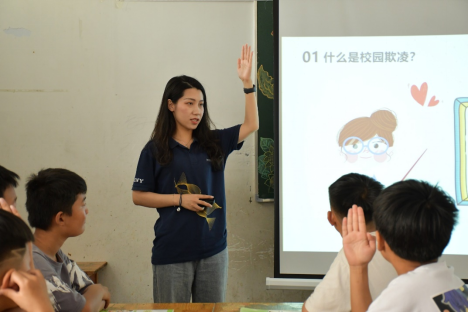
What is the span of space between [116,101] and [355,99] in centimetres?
157

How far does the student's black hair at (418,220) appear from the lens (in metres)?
1.02

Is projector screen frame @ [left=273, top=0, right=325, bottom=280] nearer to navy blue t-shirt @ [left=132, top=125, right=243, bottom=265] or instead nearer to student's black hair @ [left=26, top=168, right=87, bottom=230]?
navy blue t-shirt @ [left=132, top=125, right=243, bottom=265]

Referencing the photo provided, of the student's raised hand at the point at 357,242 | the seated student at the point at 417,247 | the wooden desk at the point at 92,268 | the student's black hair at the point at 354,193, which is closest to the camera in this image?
the seated student at the point at 417,247

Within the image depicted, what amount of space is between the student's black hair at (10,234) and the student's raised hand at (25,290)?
0.06m

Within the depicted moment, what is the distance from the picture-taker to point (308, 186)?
2.42m

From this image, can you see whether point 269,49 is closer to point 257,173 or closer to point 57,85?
point 257,173

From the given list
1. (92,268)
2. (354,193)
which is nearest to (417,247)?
(354,193)

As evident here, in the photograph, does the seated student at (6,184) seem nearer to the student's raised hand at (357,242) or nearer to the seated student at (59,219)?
the seated student at (59,219)

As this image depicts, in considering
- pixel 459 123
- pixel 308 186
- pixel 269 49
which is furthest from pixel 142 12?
pixel 459 123

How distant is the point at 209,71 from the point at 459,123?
5.13ft

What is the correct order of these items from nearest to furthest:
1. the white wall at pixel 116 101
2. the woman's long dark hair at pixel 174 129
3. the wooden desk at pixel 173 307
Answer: the wooden desk at pixel 173 307 < the woman's long dark hair at pixel 174 129 < the white wall at pixel 116 101

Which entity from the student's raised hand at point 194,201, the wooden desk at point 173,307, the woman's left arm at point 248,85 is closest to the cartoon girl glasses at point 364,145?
the woman's left arm at point 248,85

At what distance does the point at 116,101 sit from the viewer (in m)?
2.93

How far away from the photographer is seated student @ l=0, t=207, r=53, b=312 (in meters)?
0.98
